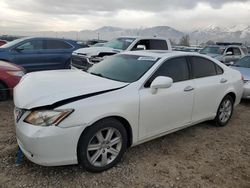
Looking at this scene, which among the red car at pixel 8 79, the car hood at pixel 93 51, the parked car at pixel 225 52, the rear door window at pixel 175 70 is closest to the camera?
the rear door window at pixel 175 70

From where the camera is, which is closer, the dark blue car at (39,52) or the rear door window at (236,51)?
the dark blue car at (39,52)

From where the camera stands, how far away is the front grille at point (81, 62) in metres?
8.80

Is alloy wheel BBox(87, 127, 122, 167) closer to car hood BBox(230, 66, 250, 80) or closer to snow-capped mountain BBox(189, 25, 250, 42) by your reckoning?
car hood BBox(230, 66, 250, 80)

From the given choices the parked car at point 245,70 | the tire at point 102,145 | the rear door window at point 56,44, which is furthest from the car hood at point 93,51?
the tire at point 102,145

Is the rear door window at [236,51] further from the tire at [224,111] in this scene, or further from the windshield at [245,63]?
the tire at [224,111]

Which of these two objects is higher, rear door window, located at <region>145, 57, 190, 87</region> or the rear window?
the rear window

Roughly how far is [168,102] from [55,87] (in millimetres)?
1655

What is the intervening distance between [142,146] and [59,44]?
6.84 m

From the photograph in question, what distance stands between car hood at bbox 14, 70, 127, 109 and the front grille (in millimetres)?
4468

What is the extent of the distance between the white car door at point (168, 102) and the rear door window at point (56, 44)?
6394 millimetres

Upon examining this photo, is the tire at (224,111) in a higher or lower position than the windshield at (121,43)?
lower

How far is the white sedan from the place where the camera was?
10.3 ft

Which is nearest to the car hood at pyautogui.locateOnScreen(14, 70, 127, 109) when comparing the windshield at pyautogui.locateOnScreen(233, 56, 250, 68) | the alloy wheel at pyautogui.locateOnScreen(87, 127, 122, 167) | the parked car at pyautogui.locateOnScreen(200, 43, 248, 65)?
the alloy wheel at pyautogui.locateOnScreen(87, 127, 122, 167)

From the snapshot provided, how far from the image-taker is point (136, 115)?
373cm
